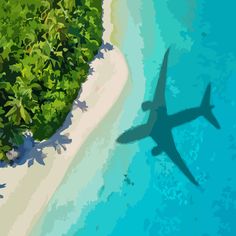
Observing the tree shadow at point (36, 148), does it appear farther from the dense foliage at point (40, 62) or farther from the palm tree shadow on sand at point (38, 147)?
the dense foliage at point (40, 62)

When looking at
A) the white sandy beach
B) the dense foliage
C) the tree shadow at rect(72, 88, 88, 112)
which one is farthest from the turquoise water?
the dense foliage

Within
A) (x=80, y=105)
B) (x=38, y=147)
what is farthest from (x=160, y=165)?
(x=38, y=147)

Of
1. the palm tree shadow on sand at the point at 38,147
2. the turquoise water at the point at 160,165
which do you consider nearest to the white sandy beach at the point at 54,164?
the palm tree shadow on sand at the point at 38,147

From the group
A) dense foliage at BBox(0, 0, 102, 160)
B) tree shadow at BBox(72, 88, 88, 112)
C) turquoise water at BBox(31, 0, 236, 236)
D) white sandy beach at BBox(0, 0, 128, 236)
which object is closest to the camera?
white sandy beach at BBox(0, 0, 128, 236)

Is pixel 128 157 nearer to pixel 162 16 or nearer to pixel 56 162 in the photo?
pixel 56 162

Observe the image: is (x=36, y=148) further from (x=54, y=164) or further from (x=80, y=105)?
(x=80, y=105)

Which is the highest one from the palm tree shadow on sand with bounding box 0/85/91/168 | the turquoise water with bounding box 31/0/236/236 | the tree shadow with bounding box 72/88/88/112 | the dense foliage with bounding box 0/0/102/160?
the dense foliage with bounding box 0/0/102/160

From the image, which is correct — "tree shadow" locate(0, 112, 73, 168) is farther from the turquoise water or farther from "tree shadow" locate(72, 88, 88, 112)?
"tree shadow" locate(72, 88, 88, 112)
